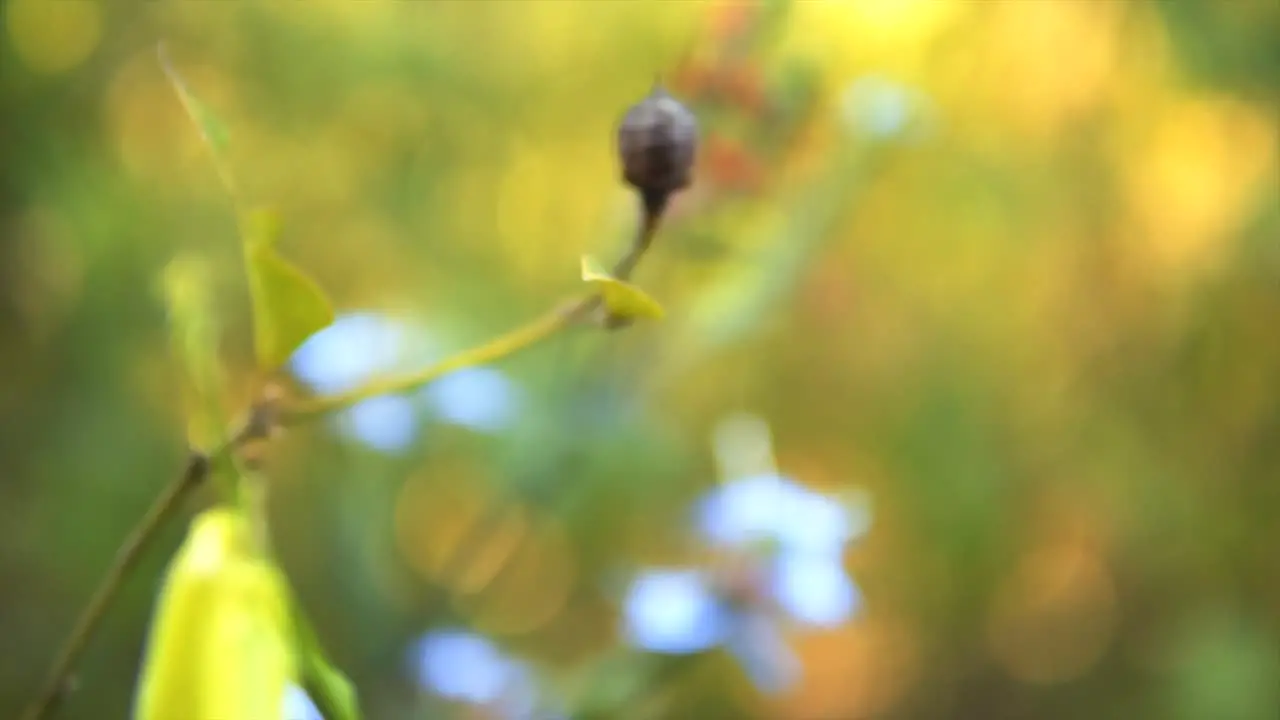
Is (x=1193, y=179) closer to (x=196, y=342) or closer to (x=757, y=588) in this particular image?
(x=757, y=588)

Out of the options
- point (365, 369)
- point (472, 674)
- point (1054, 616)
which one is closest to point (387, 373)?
point (365, 369)

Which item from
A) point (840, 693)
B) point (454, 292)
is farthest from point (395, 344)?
point (840, 693)

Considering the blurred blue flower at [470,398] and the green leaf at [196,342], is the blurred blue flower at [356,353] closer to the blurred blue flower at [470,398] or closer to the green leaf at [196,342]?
the blurred blue flower at [470,398]

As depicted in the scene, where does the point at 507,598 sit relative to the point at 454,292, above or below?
below

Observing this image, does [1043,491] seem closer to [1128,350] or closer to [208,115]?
[1128,350]

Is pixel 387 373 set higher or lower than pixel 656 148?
higher

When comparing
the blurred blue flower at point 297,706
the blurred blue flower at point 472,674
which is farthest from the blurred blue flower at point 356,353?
the blurred blue flower at point 297,706
